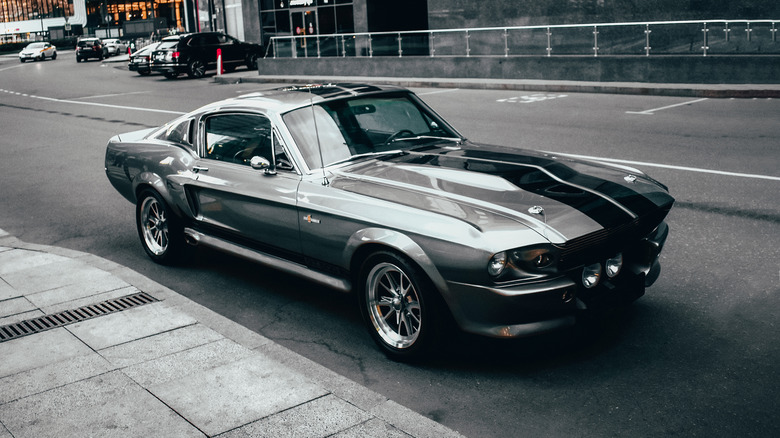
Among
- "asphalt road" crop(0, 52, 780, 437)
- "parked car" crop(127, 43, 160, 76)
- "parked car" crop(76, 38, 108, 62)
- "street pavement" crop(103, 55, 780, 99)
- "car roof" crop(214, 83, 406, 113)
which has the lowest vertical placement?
"asphalt road" crop(0, 52, 780, 437)

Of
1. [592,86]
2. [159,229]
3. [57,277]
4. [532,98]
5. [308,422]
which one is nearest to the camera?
[308,422]

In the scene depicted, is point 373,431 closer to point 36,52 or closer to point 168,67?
point 168,67

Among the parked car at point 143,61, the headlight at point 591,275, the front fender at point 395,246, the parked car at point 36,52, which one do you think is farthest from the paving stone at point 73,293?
the parked car at point 36,52

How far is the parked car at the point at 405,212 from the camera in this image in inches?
Result: 167

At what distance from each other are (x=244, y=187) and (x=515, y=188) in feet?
6.84

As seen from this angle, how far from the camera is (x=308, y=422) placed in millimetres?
3838

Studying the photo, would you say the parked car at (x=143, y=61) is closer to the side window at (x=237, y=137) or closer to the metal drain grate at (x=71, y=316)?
the side window at (x=237, y=137)

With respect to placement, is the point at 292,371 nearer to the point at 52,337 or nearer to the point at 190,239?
the point at 52,337

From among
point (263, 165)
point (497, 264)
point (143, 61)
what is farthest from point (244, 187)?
point (143, 61)

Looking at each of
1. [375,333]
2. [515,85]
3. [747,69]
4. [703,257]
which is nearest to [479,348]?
[375,333]

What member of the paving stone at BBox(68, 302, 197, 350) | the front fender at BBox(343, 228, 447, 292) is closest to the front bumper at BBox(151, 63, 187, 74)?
the paving stone at BBox(68, 302, 197, 350)

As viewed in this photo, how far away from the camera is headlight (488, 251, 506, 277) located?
416 cm

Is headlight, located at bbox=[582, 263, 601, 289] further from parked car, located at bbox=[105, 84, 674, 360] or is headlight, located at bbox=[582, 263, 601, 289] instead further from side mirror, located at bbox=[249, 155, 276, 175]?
side mirror, located at bbox=[249, 155, 276, 175]

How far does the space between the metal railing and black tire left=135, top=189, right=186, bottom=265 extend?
16.3m
